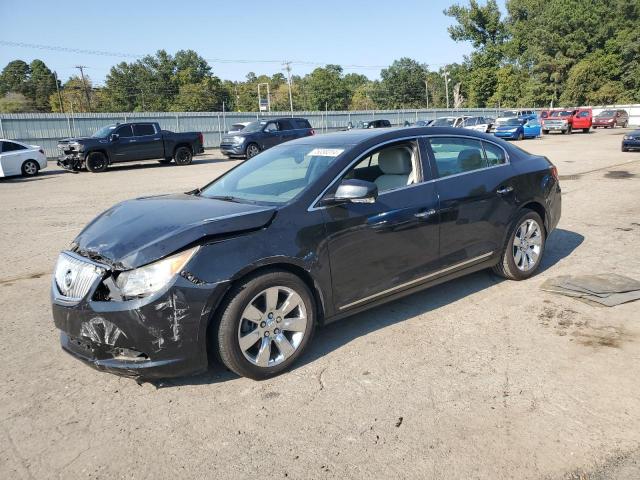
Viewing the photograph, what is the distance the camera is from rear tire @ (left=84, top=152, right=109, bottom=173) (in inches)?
773

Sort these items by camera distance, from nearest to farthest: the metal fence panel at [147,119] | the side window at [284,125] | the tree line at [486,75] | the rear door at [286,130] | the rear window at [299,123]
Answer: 1. the rear door at [286,130]
2. the side window at [284,125]
3. the rear window at [299,123]
4. the metal fence panel at [147,119]
5. the tree line at [486,75]

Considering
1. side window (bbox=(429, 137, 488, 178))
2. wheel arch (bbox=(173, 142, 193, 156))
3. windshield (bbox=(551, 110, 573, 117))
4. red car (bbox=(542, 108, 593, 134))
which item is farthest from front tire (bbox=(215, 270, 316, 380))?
windshield (bbox=(551, 110, 573, 117))

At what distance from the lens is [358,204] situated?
3885mm

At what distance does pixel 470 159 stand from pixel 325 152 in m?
1.50

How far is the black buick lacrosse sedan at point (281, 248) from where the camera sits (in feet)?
10.3

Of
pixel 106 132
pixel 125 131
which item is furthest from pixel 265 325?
pixel 106 132

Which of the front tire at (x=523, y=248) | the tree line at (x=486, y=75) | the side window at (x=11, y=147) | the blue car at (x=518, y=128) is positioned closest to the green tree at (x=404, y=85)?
the tree line at (x=486, y=75)

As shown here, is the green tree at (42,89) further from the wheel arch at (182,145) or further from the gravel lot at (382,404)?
the gravel lot at (382,404)

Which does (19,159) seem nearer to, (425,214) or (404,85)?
→ (425,214)

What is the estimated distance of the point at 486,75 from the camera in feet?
244

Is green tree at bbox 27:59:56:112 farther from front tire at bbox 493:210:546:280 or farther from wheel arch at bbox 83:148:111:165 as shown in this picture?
front tire at bbox 493:210:546:280

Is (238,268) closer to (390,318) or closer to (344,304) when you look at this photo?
(344,304)

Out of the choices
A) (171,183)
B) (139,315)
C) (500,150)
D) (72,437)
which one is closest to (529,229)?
(500,150)

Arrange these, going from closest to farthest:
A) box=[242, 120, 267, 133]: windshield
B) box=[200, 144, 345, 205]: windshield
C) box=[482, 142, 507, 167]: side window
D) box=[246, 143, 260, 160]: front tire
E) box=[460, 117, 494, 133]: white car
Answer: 1. box=[200, 144, 345, 205]: windshield
2. box=[482, 142, 507, 167]: side window
3. box=[246, 143, 260, 160]: front tire
4. box=[242, 120, 267, 133]: windshield
5. box=[460, 117, 494, 133]: white car
